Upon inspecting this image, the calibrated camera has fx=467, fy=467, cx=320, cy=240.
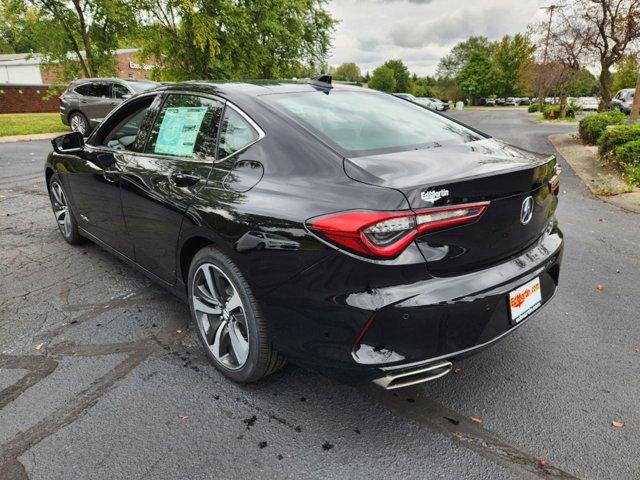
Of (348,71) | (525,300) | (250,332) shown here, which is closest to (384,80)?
(348,71)

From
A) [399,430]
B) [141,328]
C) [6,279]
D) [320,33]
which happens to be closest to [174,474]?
[399,430]

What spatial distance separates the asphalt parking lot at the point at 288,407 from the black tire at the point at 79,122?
11.9 m

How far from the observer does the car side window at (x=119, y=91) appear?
12805 millimetres

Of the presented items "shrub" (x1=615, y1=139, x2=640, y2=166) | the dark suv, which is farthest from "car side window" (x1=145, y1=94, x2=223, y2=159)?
the dark suv

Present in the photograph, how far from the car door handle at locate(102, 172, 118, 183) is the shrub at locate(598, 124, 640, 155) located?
9360 millimetres

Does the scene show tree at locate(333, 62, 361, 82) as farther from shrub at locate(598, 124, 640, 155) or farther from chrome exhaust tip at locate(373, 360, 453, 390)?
chrome exhaust tip at locate(373, 360, 453, 390)

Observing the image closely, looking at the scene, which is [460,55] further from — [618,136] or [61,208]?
[61,208]

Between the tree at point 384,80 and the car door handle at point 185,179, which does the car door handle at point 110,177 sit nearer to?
the car door handle at point 185,179

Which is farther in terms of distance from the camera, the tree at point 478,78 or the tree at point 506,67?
the tree at point 478,78

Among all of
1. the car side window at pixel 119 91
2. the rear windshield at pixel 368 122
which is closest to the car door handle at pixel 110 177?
the rear windshield at pixel 368 122

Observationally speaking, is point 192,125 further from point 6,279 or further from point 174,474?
point 6,279

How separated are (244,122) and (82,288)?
221cm

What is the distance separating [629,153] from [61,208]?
30.0ft

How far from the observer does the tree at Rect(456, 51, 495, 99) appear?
76625 mm
